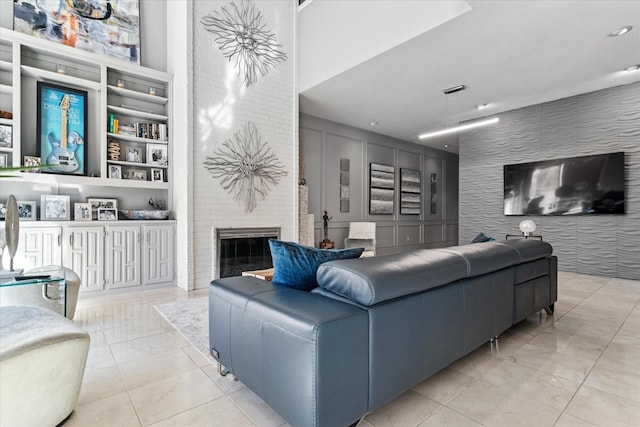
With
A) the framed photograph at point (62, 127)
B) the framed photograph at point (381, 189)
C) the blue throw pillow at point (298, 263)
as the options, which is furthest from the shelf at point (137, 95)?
the framed photograph at point (381, 189)

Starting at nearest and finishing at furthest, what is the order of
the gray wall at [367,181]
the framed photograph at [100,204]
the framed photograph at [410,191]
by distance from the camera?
the framed photograph at [100,204] < the gray wall at [367,181] < the framed photograph at [410,191]

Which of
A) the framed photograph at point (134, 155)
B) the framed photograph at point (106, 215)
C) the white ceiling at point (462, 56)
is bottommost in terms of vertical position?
the framed photograph at point (106, 215)

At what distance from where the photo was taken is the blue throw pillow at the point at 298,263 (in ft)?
5.34

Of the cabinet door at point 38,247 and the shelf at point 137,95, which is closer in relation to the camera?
the cabinet door at point 38,247

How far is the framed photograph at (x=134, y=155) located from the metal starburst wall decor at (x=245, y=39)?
5.66 feet

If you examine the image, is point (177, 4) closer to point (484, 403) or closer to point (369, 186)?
point (369, 186)

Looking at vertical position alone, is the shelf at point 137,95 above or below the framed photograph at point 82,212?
above

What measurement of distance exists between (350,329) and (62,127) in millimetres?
4099

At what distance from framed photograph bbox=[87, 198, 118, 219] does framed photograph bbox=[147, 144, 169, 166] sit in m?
0.66

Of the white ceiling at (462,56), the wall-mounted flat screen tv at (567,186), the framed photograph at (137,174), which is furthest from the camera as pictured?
the wall-mounted flat screen tv at (567,186)

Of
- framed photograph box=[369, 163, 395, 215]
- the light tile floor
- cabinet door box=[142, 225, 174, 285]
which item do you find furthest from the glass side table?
framed photograph box=[369, 163, 395, 215]

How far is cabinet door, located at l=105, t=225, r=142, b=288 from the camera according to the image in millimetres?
3711

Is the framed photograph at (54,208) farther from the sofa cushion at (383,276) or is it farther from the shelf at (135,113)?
the sofa cushion at (383,276)

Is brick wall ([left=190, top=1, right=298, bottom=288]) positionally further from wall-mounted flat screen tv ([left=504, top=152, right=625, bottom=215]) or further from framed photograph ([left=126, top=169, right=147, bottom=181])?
wall-mounted flat screen tv ([left=504, top=152, right=625, bottom=215])
